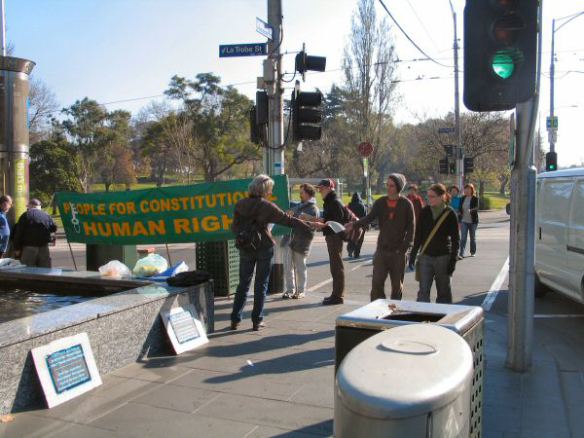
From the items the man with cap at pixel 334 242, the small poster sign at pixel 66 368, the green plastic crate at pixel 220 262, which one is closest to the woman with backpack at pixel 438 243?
the man with cap at pixel 334 242

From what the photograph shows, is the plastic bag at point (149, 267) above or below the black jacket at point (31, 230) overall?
below

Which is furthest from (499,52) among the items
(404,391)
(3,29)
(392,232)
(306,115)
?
(3,29)

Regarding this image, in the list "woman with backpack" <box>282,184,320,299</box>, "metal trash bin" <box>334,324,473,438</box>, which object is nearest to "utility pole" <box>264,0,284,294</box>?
"woman with backpack" <box>282,184,320,299</box>

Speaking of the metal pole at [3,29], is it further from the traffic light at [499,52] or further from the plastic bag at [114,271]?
the traffic light at [499,52]

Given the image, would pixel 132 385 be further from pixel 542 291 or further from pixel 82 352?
pixel 542 291

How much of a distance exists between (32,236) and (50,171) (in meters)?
28.9

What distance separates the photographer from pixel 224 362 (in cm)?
537

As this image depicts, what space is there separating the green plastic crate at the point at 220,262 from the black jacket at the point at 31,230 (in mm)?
2842

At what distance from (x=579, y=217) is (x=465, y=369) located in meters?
6.13

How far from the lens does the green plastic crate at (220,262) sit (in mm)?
8531

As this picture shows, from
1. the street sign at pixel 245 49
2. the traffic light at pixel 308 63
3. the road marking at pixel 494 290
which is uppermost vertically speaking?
the street sign at pixel 245 49

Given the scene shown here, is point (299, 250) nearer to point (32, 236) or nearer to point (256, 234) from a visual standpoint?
point (256, 234)

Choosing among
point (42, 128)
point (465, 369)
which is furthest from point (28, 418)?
point (42, 128)

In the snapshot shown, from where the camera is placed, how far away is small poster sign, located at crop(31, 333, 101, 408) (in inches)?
167
